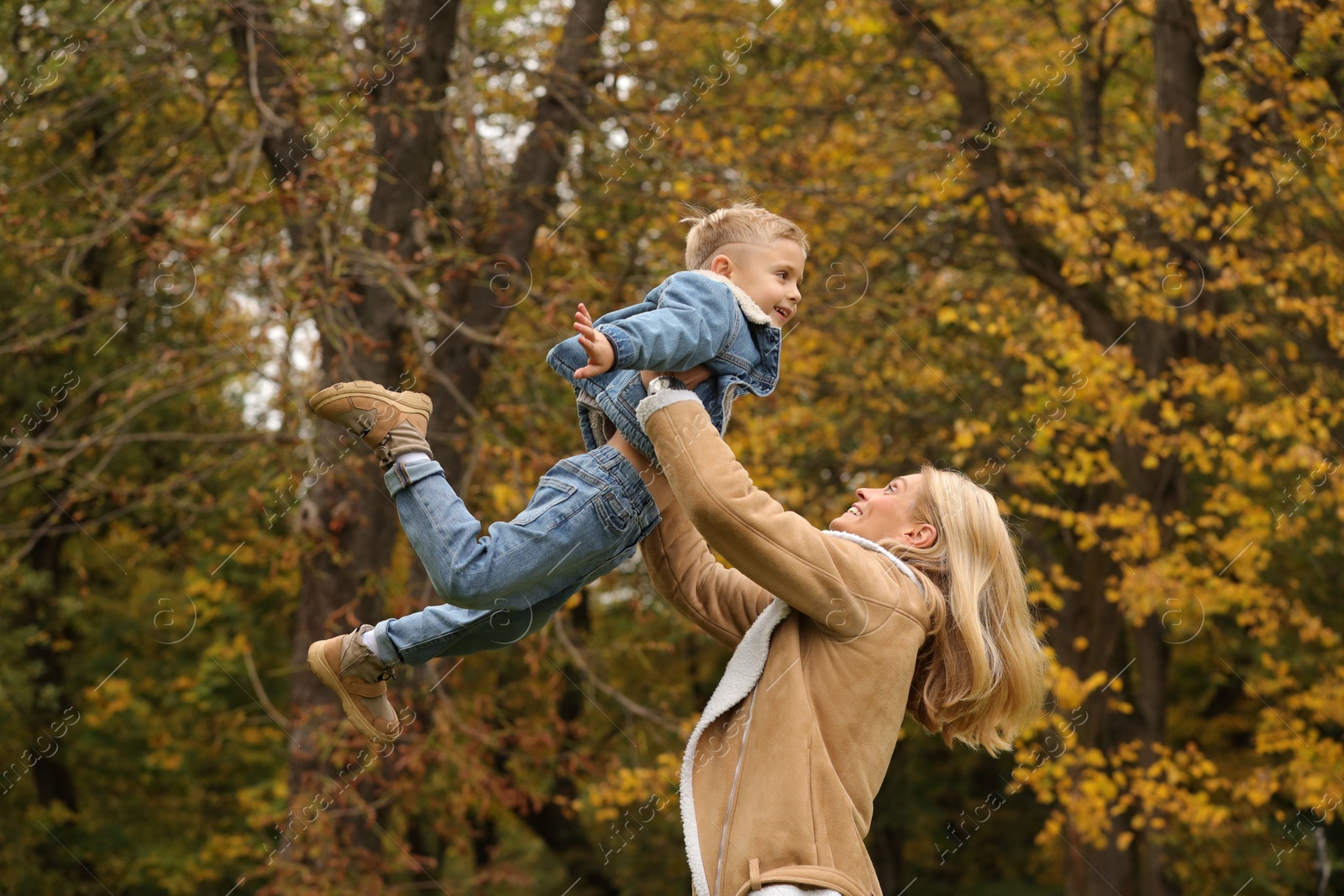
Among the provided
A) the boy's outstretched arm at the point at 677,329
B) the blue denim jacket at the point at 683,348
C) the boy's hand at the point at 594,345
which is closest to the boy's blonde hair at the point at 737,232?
the blue denim jacket at the point at 683,348

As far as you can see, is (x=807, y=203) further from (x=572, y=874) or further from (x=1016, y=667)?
(x=572, y=874)

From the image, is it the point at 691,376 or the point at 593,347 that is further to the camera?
the point at 691,376

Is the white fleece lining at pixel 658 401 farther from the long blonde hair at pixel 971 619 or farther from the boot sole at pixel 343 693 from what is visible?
the boot sole at pixel 343 693

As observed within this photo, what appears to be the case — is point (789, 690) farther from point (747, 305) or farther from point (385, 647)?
point (385, 647)

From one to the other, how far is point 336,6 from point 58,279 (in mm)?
Result: 1942

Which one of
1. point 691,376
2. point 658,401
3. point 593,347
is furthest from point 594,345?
point 691,376

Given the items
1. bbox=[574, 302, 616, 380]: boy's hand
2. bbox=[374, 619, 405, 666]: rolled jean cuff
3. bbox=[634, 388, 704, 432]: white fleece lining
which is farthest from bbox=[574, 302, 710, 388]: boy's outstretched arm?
bbox=[374, 619, 405, 666]: rolled jean cuff

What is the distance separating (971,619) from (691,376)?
748 mm

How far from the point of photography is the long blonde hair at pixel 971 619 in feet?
9.26

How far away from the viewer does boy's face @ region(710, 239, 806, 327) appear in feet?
9.85

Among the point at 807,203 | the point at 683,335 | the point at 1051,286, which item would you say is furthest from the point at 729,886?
the point at 1051,286

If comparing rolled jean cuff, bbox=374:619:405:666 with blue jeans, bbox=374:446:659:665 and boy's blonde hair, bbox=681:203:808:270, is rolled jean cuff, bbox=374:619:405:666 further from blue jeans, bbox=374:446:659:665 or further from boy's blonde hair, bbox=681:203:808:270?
boy's blonde hair, bbox=681:203:808:270

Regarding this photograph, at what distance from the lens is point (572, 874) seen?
16.5 metres

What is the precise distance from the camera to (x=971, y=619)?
2789mm
